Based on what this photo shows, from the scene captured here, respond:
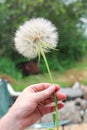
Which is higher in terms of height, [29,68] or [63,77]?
[29,68]

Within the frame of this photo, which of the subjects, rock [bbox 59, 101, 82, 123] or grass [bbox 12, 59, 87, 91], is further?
grass [bbox 12, 59, 87, 91]

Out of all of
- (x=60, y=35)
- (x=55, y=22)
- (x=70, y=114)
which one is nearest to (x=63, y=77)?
(x=60, y=35)

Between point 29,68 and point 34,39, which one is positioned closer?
point 34,39

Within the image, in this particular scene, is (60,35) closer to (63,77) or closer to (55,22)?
(55,22)

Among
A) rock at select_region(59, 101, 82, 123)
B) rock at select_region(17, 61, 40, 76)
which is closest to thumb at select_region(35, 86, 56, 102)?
rock at select_region(59, 101, 82, 123)

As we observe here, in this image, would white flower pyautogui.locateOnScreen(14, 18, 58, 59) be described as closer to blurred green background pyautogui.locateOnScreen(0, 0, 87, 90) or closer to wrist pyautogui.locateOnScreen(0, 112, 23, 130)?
wrist pyautogui.locateOnScreen(0, 112, 23, 130)

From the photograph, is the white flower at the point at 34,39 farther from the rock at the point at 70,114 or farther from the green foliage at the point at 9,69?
the green foliage at the point at 9,69

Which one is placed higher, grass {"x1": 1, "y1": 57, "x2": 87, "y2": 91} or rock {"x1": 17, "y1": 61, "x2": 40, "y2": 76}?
rock {"x1": 17, "y1": 61, "x2": 40, "y2": 76}
